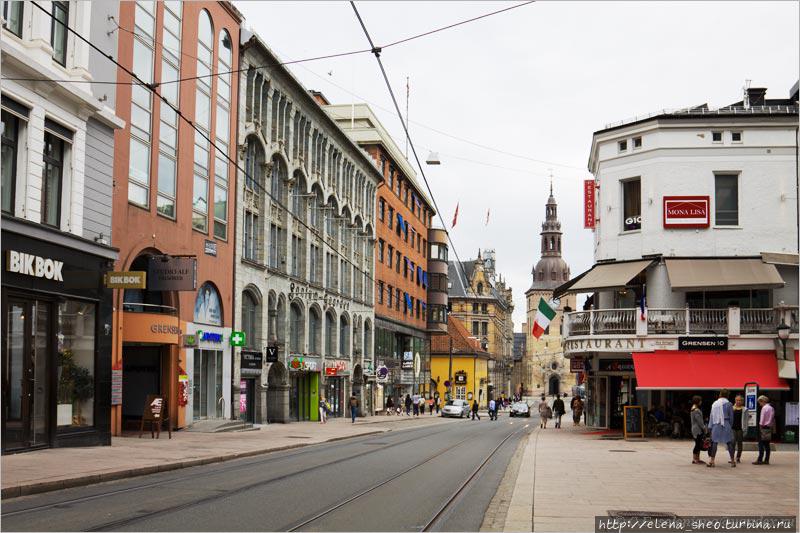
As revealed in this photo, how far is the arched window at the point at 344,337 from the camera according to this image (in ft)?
183

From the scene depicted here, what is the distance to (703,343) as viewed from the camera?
31797 millimetres

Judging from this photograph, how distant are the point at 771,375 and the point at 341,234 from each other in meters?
29.7

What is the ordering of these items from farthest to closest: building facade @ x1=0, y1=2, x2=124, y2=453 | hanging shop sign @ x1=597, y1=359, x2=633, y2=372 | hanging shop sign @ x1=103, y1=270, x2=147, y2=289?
hanging shop sign @ x1=597, y1=359, x2=633, y2=372, hanging shop sign @ x1=103, y1=270, x2=147, y2=289, building facade @ x1=0, y1=2, x2=124, y2=453

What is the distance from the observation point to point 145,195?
29.2 meters

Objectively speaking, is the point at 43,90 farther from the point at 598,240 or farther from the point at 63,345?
the point at 598,240

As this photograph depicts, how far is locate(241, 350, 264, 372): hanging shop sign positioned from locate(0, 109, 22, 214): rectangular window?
60.9 ft

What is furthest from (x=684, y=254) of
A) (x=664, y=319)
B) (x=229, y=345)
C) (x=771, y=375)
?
(x=229, y=345)

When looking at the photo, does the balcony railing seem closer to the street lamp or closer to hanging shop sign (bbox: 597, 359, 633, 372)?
the street lamp

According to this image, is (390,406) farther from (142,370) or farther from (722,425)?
(722,425)

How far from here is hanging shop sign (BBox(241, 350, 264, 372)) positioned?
1494 inches

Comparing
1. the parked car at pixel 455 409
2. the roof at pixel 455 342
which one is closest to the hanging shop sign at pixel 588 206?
the parked car at pixel 455 409

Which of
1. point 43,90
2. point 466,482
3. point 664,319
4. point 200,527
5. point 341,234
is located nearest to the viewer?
point 200,527

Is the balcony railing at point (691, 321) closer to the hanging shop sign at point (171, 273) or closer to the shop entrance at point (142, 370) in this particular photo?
the hanging shop sign at point (171, 273)

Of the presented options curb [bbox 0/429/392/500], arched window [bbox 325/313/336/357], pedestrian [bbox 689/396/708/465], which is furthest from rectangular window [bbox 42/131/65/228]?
arched window [bbox 325/313/336/357]
